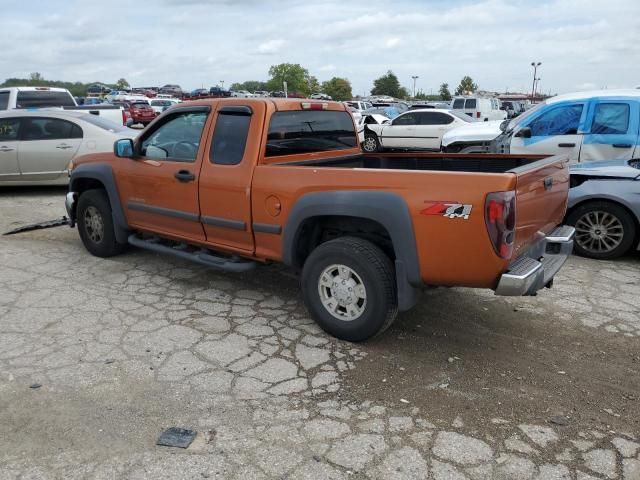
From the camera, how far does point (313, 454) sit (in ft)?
9.05

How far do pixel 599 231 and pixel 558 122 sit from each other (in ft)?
8.66

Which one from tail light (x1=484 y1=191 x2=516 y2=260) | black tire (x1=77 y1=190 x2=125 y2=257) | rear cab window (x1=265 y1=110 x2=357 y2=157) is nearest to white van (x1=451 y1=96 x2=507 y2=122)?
rear cab window (x1=265 y1=110 x2=357 y2=157)

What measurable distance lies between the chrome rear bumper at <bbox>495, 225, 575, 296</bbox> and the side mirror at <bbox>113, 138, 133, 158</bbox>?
11.9 feet

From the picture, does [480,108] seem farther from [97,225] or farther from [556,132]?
[97,225]

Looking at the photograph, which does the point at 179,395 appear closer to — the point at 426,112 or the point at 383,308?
the point at 383,308

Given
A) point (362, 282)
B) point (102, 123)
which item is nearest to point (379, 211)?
point (362, 282)

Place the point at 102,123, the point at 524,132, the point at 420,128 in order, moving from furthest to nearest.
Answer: the point at 420,128, the point at 102,123, the point at 524,132

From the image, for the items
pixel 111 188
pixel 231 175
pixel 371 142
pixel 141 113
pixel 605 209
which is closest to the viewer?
pixel 231 175

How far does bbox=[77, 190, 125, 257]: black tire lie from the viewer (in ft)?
19.1

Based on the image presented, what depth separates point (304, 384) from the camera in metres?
3.44

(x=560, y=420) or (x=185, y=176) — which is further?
(x=185, y=176)

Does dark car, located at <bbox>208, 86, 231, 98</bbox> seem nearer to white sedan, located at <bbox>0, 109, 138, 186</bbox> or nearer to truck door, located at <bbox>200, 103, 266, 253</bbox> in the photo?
white sedan, located at <bbox>0, 109, 138, 186</bbox>

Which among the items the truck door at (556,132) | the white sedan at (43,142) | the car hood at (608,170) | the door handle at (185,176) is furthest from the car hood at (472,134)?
the door handle at (185,176)

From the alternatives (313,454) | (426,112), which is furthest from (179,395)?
(426,112)
